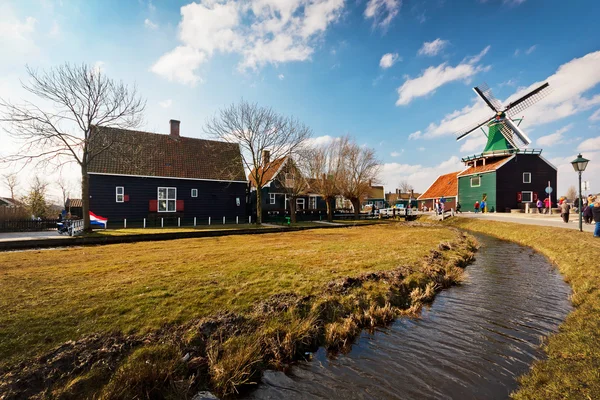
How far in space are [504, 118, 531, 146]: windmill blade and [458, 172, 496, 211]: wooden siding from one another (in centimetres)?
912

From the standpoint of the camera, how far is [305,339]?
498 centimetres

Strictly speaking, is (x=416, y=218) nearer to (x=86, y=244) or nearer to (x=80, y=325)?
(x=86, y=244)

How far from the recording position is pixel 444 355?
4.71 m

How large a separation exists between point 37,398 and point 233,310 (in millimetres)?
2766

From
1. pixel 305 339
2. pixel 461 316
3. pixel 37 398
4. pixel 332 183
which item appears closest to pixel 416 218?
pixel 332 183

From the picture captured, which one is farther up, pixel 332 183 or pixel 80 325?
pixel 332 183

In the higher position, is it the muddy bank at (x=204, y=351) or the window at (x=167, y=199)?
the window at (x=167, y=199)

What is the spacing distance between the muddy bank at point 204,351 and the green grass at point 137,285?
0.33 metres

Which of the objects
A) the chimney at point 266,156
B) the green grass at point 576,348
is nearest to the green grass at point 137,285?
the green grass at point 576,348

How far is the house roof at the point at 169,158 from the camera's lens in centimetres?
2295

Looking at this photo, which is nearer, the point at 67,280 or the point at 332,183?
the point at 67,280

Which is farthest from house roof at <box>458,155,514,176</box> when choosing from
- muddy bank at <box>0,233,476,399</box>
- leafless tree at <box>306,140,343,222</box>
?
muddy bank at <box>0,233,476,399</box>

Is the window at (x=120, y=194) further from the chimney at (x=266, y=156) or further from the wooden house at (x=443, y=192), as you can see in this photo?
the wooden house at (x=443, y=192)

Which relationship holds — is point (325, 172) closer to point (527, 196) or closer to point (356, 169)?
point (356, 169)
